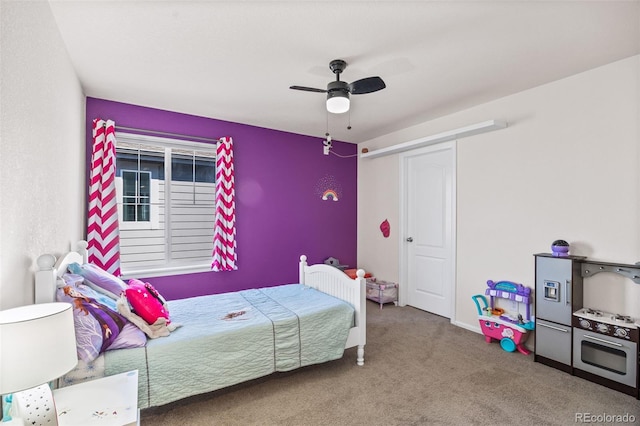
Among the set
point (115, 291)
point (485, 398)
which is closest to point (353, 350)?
point (485, 398)

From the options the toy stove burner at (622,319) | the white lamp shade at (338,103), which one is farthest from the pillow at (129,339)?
the toy stove burner at (622,319)

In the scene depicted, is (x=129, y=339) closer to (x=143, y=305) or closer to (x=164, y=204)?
(x=143, y=305)

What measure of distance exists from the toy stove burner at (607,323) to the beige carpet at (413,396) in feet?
1.43

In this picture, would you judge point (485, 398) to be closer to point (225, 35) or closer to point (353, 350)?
point (353, 350)

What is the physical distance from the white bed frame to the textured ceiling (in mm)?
1535

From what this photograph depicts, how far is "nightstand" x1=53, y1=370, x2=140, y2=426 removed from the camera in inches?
51.8

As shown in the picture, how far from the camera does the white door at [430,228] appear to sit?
4020 mm

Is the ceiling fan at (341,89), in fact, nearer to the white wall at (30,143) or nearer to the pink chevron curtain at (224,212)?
the white wall at (30,143)

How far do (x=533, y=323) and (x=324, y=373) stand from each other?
81.7 inches

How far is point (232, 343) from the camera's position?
224cm

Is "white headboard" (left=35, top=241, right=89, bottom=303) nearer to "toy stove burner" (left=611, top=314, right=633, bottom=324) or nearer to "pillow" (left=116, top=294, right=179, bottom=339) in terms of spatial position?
"pillow" (left=116, top=294, right=179, bottom=339)

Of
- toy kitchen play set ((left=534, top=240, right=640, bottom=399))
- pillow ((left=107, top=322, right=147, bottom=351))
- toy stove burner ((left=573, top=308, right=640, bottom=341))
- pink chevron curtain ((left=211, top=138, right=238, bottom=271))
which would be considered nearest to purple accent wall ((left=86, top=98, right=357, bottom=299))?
pink chevron curtain ((left=211, top=138, right=238, bottom=271))

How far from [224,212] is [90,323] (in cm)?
237

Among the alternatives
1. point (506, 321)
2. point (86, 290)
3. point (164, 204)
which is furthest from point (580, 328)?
point (164, 204)
